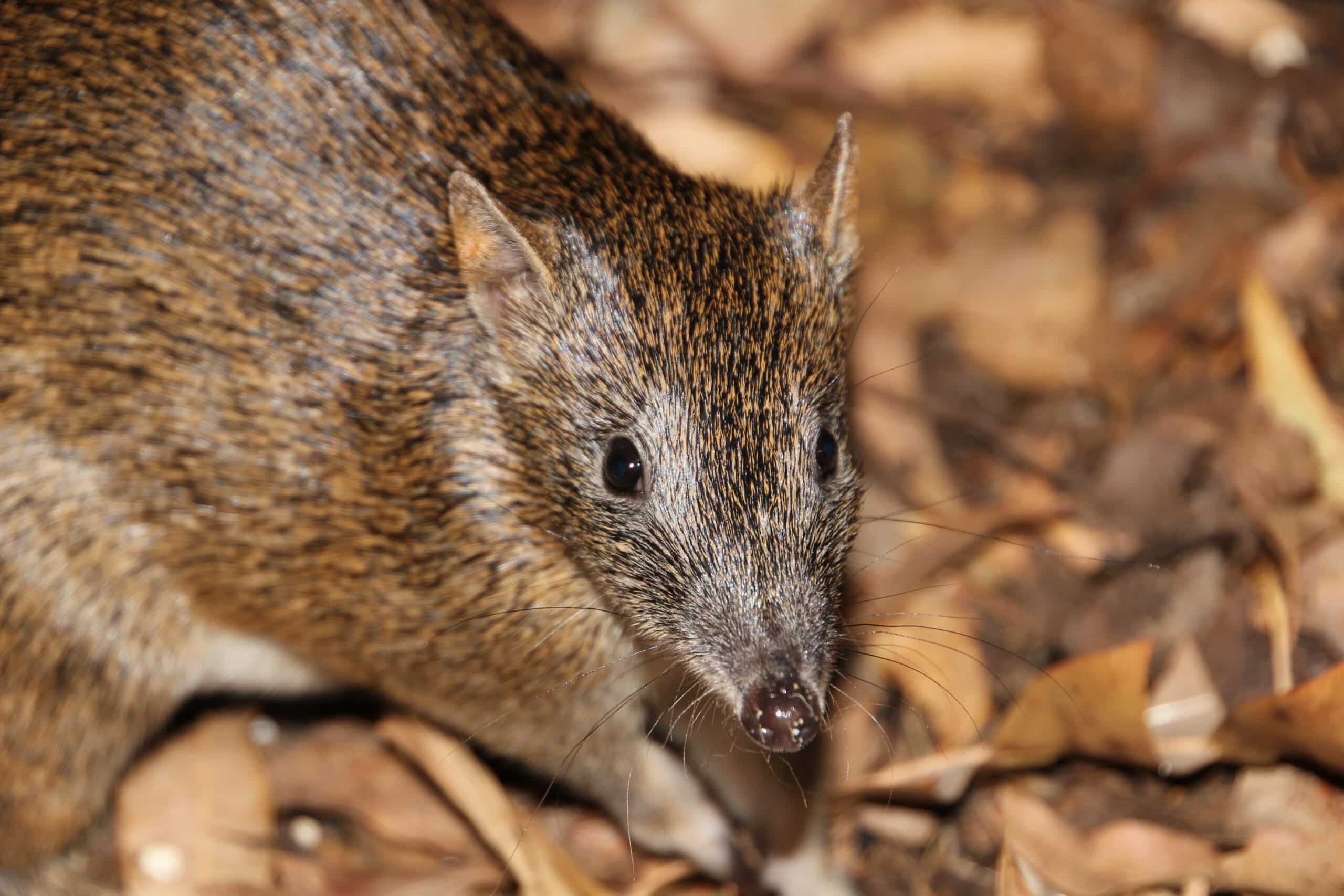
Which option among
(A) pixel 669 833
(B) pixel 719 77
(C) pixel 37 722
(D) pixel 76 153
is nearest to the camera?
(D) pixel 76 153

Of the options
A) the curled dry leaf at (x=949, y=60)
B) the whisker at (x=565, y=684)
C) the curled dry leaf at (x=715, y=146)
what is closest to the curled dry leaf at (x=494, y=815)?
the whisker at (x=565, y=684)

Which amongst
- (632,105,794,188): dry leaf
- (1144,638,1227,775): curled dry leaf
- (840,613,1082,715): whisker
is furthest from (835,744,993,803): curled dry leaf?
(632,105,794,188): dry leaf

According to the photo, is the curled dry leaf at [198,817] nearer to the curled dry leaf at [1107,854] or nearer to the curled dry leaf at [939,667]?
the curled dry leaf at [939,667]

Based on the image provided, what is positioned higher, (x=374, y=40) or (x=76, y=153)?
(x=374, y=40)

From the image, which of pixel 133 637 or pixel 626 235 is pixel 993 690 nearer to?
pixel 626 235

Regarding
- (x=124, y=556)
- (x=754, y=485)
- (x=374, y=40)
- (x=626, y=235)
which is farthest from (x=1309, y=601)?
(x=124, y=556)

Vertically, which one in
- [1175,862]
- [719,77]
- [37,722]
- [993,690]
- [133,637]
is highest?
[719,77]
